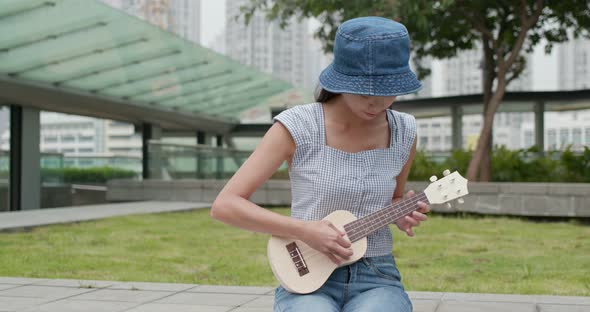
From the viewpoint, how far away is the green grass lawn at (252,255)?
6.14 m

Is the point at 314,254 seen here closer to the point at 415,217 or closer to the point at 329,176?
the point at 329,176

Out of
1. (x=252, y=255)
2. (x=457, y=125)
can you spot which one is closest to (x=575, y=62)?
(x=457, y=125)

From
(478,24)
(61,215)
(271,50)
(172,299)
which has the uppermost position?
(271,50)

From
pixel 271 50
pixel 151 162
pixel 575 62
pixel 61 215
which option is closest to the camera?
pixel 61 215

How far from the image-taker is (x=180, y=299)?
4.91 m

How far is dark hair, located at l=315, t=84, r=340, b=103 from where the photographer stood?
2553 millimetres

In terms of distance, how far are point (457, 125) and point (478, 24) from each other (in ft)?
34.5

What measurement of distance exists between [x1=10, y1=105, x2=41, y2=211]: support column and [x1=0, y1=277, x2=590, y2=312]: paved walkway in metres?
13.6

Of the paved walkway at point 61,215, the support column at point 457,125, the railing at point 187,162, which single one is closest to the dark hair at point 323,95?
the paved walkway at point 61,215

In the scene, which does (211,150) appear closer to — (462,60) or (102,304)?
(102,304)

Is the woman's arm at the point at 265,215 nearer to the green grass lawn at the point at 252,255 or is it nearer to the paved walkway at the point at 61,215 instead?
the green grass lawn at the point at 252,255

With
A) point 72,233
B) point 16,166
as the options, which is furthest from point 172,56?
point 72,233

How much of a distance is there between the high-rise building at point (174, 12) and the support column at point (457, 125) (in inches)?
3391

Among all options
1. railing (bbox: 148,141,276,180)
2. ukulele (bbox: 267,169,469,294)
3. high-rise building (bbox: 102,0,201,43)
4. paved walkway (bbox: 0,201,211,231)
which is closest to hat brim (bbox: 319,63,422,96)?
ukulele (bbox: 267,169,469,294)
